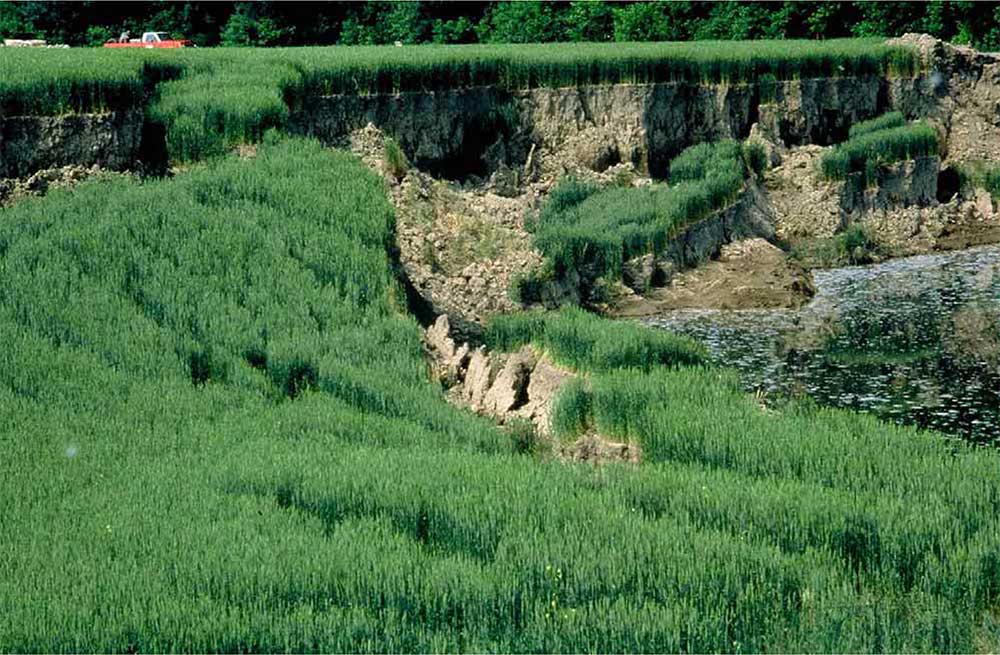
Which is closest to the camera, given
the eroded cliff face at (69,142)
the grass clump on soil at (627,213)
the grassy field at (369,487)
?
the grassy field at (369,487)

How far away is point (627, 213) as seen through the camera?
29.0 metres

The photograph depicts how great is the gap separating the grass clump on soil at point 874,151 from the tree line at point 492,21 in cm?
931

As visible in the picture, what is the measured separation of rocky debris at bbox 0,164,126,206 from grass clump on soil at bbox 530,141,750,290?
24.9 feet

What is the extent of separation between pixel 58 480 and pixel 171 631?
13.5 feet

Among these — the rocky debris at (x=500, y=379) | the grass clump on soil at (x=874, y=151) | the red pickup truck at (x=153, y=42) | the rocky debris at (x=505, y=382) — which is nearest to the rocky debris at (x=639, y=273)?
the rocky debris at (x=505, y=382)

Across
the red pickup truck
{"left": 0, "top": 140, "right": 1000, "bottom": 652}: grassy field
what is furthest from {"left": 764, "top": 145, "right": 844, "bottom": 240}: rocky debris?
the red pickup truck

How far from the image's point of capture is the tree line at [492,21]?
4409 cm

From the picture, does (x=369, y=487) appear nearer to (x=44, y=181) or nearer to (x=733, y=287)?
(x=44, y=181)

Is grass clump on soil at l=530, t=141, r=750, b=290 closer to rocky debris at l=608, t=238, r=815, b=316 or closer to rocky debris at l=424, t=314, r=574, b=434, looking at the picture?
rocky debris at l=608, t=238, r=815, b=316

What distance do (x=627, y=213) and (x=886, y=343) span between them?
6465 millimetres

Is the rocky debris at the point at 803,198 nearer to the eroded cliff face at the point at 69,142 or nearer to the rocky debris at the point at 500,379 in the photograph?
the eroded cliff face at the point at 69,142

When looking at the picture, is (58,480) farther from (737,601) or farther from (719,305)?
(719,305)

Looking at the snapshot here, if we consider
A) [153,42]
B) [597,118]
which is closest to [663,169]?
[597,118]

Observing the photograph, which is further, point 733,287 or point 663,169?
point 663,169
